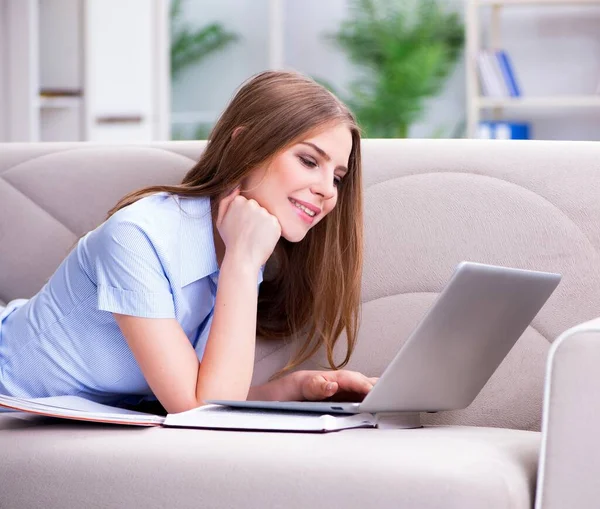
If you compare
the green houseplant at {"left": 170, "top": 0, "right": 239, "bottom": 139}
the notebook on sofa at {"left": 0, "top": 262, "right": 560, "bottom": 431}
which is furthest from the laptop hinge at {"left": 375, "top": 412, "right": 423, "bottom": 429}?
the green houseplant at {"left": 170, "top": 0, "right": 239, "bottom": 139}

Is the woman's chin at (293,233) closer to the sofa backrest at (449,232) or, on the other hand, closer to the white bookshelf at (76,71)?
the sofa backrest at (449,232)

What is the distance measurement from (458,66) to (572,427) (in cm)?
520

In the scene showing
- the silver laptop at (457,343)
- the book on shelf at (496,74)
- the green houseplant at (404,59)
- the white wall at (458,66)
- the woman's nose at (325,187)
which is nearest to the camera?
the silver laptop at (457,343)

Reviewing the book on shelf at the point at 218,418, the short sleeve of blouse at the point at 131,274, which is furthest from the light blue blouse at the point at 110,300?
the book on shelf at the point at 218,418

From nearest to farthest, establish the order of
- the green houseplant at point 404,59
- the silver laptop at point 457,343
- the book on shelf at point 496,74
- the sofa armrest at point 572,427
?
1. the sofa armrest at point 572,427
2. the silver laptop at point 457,343
3. the book on shelf at point 496,74
4. the green houseplant at point 404,59

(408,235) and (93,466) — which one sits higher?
(408,235)

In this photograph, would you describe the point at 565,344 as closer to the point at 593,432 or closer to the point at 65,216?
the point at 593,432

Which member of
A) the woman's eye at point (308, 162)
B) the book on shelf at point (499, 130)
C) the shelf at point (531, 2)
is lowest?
the book on shelf at point (499, 130)

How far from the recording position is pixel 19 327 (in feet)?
5.10

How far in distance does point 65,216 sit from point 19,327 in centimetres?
30

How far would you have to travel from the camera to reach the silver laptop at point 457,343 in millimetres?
1110

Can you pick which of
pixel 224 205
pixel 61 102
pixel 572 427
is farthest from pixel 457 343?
pixel 61 102

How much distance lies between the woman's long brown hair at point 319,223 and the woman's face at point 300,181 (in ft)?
0.05

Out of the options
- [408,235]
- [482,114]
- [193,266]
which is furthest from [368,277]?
[482,114]
